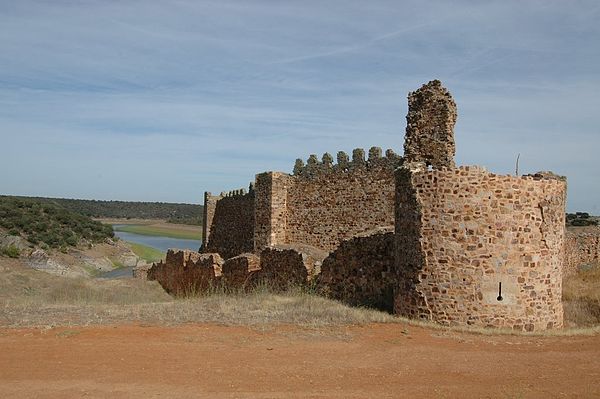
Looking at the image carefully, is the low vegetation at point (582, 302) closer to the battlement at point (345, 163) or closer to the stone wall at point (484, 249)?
the stone wall at point (484, 249)

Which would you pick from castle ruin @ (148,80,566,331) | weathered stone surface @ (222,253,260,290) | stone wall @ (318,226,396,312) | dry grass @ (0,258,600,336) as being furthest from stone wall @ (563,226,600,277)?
weathered stone surface @ (222,253,260,290)

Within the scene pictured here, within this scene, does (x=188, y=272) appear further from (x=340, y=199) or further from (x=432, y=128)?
(x=432, y=128)

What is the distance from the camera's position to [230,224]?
2711cm

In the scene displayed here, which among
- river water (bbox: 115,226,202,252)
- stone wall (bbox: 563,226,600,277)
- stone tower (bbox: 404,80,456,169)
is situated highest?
stone tower (bbox: 404,80,456,169)

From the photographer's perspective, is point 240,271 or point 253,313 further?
point 240,271

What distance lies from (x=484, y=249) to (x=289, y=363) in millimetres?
4777

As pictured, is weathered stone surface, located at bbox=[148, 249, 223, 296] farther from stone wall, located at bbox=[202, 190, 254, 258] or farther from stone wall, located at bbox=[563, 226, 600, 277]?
stone wall, located at bbox=[563, 226, 600, 277]

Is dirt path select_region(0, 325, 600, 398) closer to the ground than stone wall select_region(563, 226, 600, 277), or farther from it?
closer to the ground

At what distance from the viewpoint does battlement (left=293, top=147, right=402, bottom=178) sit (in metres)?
19.3

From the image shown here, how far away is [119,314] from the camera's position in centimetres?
1216

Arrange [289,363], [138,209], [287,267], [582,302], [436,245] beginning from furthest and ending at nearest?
[138,209] < [287,267] < [582,302] < [436,245] < [289,363]

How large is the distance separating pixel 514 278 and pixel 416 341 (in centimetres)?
248

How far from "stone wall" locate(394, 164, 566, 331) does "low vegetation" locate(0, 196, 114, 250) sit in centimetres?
3295

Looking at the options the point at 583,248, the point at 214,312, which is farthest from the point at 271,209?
the point at 583,248
